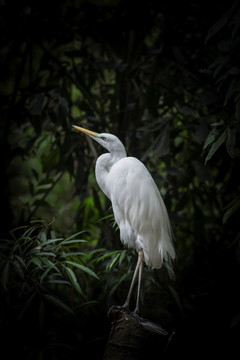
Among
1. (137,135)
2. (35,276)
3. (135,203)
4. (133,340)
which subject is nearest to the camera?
(133,340)

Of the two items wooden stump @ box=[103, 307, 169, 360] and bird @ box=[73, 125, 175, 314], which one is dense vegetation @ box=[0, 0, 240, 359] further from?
wooden stump @ box=[103, 307, 169, 360]

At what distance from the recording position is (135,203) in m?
1.36

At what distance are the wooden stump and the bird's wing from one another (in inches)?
10.4

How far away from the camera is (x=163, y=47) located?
216 centimetres

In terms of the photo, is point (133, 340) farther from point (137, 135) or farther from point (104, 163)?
point (137, 135)

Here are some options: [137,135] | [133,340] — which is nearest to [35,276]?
[133,340]

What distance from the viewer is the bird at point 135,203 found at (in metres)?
1.35

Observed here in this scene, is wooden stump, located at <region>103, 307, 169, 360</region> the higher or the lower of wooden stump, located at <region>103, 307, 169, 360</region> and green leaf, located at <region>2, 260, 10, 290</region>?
the lower

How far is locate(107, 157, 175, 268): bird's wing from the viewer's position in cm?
135

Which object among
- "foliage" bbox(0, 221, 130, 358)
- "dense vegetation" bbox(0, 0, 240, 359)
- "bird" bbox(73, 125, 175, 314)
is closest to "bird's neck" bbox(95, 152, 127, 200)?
"bird" bbox(73, 125, 175, 314)

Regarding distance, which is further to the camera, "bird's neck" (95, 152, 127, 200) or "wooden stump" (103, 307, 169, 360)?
"bird's neck" (95, 152, 127, 200)

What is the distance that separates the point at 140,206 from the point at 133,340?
0.49m

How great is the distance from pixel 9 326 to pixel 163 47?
1.80 metres

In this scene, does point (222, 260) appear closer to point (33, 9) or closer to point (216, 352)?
point (216, 352)
